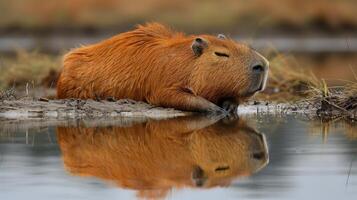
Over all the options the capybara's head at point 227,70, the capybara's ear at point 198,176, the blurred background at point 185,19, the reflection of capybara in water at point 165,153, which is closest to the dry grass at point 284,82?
the capybara's head at point 227,70

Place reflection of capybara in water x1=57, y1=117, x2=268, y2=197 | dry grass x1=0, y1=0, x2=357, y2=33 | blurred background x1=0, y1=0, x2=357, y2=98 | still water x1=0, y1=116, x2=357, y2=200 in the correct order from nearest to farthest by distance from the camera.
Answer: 1. still water x1=0, y1=116, x2=357, y2=200
2. reflection of capybara in water x1=57, y1=117, x2=268, y2=197
3. blurred background x1=0, y1=0, x2=357, y2=98
4. dry grass x1=0, y1=0, x2=357, y2=33

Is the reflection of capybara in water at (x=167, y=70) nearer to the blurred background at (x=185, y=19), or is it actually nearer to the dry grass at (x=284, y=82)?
the dry grass at (x=284, y=82)

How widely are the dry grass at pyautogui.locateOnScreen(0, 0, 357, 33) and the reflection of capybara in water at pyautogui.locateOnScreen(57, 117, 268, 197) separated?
2431 cm

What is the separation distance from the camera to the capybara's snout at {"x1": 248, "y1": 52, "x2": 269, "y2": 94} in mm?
13156

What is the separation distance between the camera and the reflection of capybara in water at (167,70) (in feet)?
43.5

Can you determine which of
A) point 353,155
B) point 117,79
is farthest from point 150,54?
point 353,155

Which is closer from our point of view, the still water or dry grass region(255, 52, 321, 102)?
the still water

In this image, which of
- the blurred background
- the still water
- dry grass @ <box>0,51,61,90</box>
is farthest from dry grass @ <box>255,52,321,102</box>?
the blurred background

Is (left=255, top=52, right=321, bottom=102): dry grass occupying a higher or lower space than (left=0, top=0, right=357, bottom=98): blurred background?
lower

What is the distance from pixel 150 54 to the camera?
13.8 meters

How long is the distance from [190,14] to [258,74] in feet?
81.3

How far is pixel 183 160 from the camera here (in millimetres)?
9469

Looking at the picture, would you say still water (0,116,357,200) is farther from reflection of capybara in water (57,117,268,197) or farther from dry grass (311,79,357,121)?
dry grass (311,79,357,121)

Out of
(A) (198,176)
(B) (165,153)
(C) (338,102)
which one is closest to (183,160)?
(B) (165,153)
